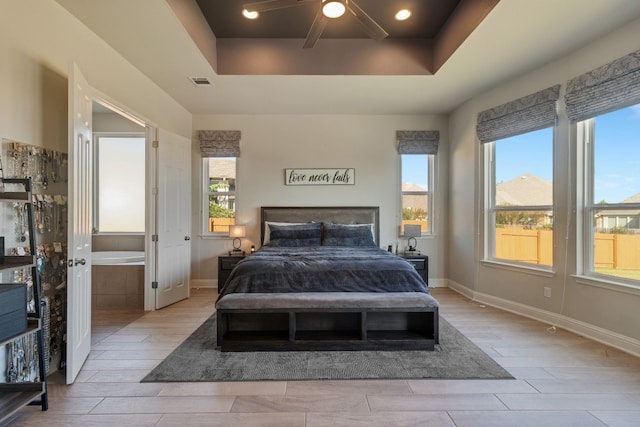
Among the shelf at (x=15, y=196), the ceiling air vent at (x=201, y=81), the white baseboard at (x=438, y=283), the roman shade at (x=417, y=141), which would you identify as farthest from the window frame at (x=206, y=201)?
the white baseboard at (x=438, y=283)

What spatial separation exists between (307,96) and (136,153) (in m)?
3.40

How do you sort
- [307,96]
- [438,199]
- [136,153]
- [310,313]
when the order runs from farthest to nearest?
[136,153] → [438,199] → [307,96] → [310,313]

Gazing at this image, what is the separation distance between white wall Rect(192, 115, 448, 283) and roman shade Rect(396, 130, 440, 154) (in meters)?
0.13

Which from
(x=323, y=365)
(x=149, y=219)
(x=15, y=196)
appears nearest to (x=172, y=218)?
(x=149, y=219)

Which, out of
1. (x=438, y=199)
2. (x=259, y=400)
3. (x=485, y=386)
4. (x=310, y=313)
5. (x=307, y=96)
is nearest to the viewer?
(x=259, y=400)

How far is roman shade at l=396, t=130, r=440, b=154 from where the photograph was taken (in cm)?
509

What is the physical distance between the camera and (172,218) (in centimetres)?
433

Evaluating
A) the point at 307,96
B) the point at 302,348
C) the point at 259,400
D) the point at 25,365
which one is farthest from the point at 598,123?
the point at 25,365

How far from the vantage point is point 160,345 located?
2.91 meters

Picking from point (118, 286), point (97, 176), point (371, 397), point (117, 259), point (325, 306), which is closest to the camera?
point (371, 397)

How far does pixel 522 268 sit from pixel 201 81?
4622mm

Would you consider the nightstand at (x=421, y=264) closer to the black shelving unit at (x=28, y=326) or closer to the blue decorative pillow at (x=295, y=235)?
the blue decorative pillow at (x=295, y=235)

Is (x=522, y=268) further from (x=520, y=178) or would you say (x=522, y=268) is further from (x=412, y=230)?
(x=412, y=230)

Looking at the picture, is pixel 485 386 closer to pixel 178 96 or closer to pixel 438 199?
pixel 438 199
